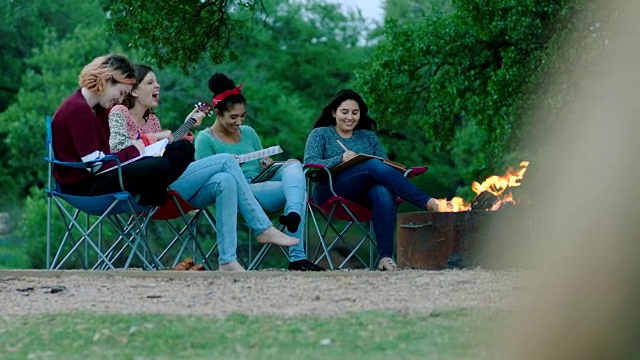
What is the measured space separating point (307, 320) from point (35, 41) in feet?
91.9

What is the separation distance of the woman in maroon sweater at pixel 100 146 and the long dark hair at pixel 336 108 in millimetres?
1583

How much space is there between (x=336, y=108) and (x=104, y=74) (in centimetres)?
186

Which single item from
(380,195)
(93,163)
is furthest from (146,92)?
(380,195)

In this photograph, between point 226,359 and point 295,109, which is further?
point 295,109

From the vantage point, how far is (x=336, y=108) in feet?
29.6

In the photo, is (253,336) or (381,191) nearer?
(253,336)

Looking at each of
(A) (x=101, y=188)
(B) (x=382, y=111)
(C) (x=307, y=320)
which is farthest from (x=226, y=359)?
(B) (x=382, y=111)

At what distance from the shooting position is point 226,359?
4.76 metres

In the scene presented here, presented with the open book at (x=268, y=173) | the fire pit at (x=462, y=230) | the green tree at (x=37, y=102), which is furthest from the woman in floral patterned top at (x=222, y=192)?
the green tree at (x=37, y=102)

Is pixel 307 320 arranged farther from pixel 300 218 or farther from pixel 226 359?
pixel 300 218

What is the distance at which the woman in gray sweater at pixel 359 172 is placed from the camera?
841 cm

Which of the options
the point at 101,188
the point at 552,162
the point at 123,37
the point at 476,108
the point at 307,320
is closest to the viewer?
the point at 307,320

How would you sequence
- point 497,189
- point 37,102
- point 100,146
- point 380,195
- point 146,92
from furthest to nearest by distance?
point 37,102 → point 380,195 → point 497,189 → point 146,92 → point 100,146

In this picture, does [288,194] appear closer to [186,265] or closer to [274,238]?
[274,238]
